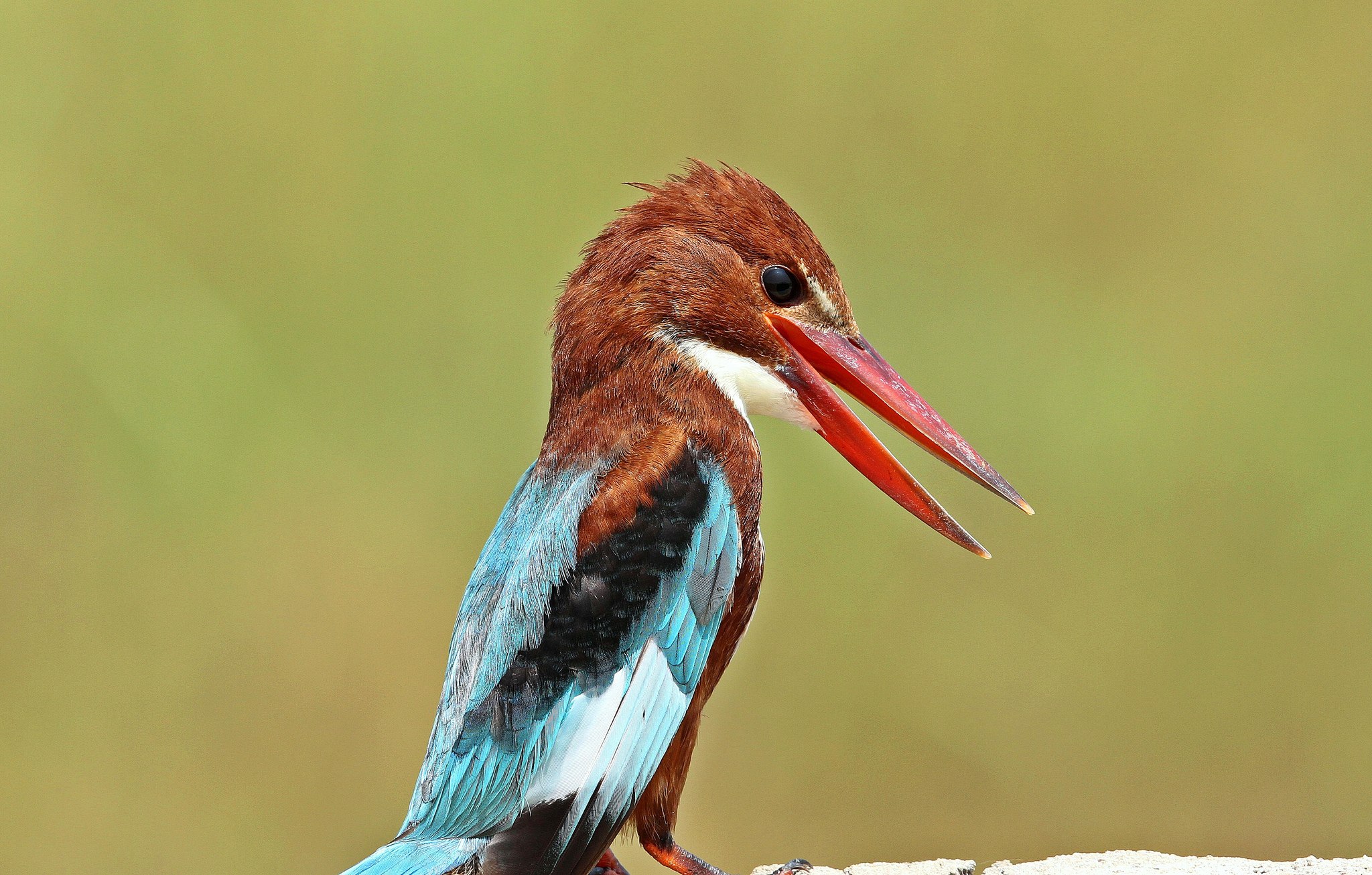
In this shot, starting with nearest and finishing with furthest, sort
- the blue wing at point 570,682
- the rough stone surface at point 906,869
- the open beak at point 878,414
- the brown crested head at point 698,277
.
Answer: the blue wing at point 570,682 < the brown crested head at point 698,277 < the open beak at point 878,414 < the rough stone surface at point 906,869

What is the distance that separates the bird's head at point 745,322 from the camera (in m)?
1.68

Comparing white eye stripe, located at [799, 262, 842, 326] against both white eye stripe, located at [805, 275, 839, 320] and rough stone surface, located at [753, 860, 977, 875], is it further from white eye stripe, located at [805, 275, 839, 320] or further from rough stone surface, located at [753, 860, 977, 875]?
rough stone surface, located at [753, 860, 977, 875]

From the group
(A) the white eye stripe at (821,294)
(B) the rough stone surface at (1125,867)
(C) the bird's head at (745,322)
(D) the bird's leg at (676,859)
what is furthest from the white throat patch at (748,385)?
(B) the rough stone surface at (1125,867)

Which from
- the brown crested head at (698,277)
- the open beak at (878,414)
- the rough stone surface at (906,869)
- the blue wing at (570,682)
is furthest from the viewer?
the rough stone surface at (906,869)

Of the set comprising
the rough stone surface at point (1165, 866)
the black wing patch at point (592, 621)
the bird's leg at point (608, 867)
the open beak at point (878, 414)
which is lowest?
the bird's leg at point (608, 867)

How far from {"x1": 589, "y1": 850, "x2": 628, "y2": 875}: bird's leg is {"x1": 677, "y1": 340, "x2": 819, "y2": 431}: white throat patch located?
0.60 m

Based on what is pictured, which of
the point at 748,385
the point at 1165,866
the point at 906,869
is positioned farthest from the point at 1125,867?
the point at 748,385

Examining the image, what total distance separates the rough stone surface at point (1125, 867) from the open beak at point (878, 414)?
47 centimetres

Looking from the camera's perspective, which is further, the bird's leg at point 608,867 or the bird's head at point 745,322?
the bird's leg at point 608,867

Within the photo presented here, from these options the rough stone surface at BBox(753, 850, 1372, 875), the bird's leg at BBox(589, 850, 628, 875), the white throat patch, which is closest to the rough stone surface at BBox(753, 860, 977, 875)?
the rough stone surface at BBox(753, 850, 1372, 875)

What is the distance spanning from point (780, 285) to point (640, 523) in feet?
1.30

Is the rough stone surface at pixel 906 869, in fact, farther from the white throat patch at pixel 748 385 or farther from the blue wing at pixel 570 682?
the white throat patch at pixel 748 385

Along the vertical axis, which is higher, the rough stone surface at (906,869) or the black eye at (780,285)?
the black eye at (780,285)

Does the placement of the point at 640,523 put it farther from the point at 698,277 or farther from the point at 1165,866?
the point at 1165,866
